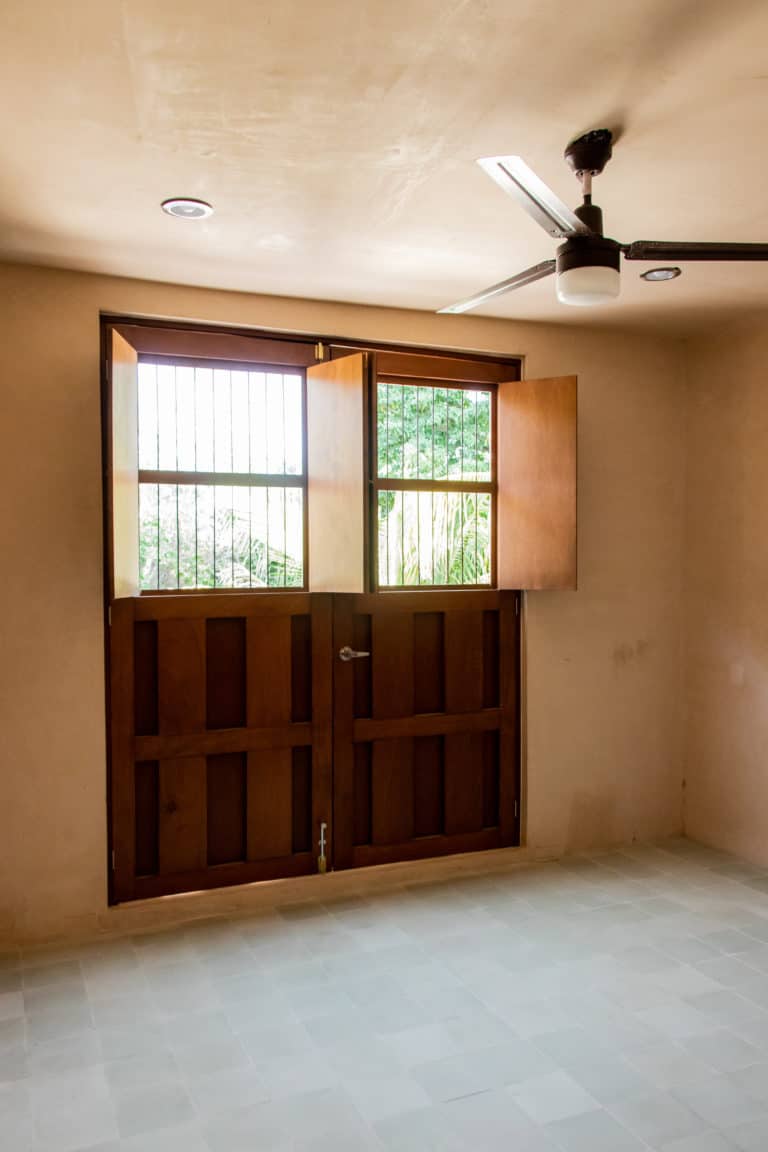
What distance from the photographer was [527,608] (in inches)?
174

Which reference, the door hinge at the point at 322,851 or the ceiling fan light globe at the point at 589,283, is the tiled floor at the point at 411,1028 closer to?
the door hinge at the point at 322,851

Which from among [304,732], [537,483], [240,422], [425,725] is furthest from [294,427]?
[425,725]

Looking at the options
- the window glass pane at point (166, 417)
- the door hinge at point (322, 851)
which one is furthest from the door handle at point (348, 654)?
the window glass pane at point (166, 417)

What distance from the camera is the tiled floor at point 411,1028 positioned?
2.29 meters

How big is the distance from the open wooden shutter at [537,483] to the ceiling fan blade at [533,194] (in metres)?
1.90

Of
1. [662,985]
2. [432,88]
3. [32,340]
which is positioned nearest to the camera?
[432,88]

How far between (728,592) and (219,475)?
107 inches

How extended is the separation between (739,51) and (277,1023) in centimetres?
305

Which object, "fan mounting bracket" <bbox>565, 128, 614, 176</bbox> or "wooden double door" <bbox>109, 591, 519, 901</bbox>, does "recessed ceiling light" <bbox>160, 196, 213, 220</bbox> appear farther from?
"wooden double door" <bbox>109, 591, 519, 901</bbox>

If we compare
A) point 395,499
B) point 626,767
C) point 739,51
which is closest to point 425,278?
point 395,499

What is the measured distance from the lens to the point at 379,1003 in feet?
9.73

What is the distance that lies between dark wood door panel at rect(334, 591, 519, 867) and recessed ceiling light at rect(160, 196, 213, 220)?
5.91 feet

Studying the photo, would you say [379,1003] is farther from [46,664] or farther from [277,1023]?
[46,664]

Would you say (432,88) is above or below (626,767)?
above
